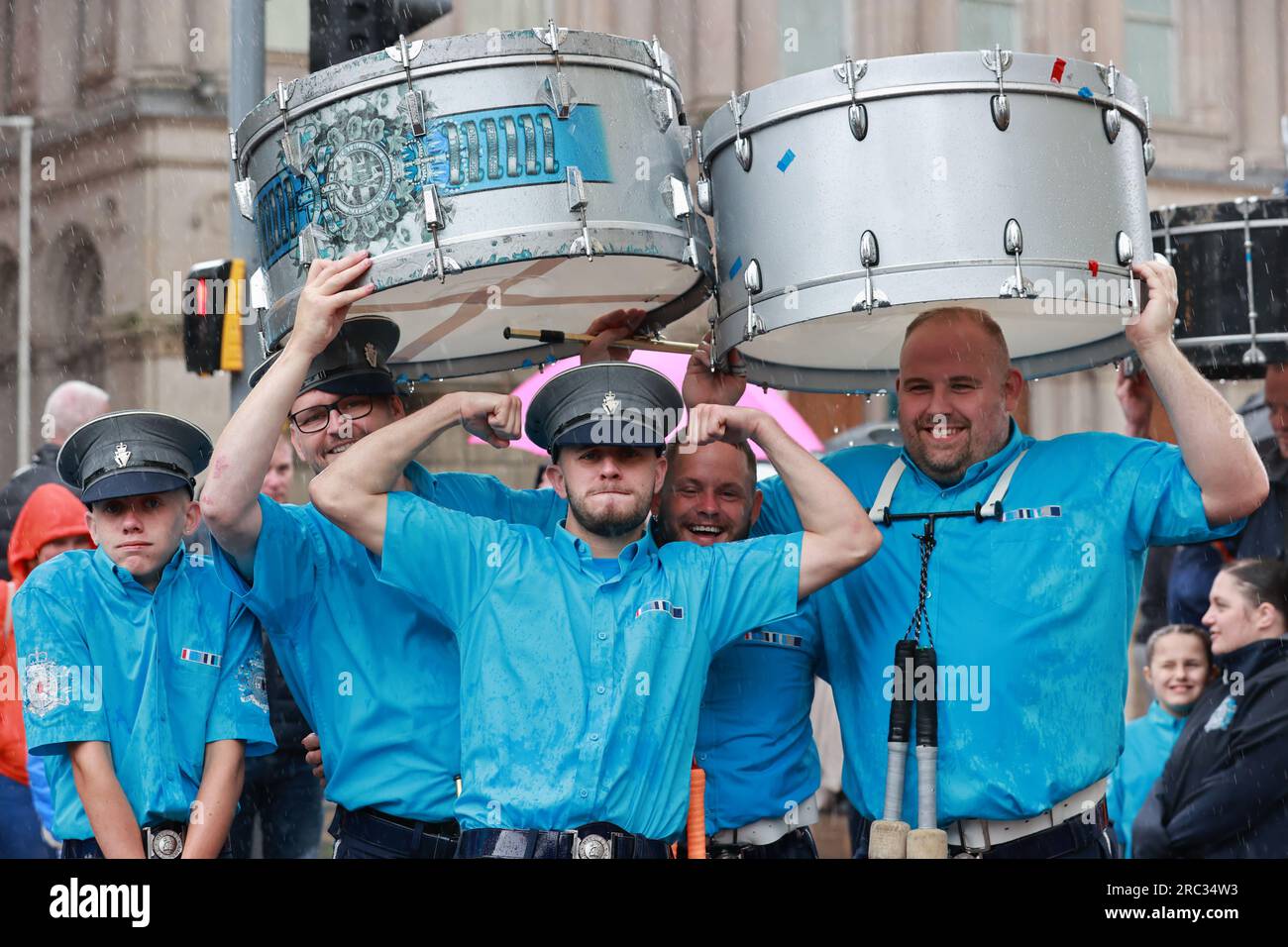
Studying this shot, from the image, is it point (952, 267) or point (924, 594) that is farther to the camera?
point (924, 594)

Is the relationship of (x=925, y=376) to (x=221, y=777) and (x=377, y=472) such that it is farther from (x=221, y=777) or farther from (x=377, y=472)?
Result: (x=221, y=777)

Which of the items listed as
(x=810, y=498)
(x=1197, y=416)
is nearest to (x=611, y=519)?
(x=810, y=498)

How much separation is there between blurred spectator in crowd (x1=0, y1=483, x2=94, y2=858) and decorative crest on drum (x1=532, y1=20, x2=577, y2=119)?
8.10 ft

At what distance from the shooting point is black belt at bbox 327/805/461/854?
3945mm

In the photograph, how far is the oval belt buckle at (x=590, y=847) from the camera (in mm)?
3611

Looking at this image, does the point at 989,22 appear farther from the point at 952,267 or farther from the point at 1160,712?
the point at 952,267

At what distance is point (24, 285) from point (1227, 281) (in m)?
13.5

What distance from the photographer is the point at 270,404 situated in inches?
150

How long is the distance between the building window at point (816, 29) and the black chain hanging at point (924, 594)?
532 inches

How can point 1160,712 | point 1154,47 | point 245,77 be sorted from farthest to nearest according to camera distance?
point 1154,47
point 245,77
point 1160,712
